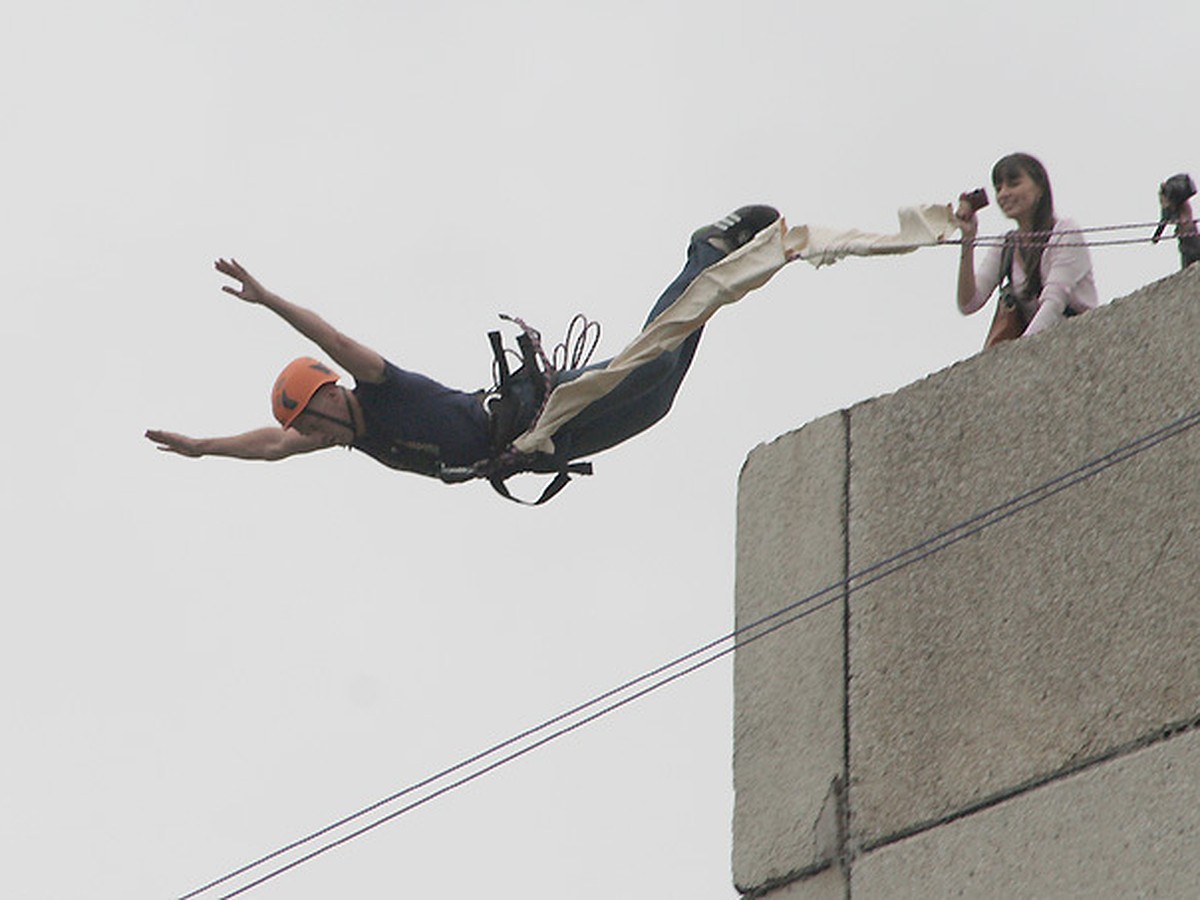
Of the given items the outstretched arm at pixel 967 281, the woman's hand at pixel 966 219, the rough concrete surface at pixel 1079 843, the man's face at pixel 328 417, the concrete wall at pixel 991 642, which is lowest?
the rough concrete surface at pixel 1079 843

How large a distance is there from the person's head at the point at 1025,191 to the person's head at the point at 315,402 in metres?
2.58

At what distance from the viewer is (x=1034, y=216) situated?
25.1ft

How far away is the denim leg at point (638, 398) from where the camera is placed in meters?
8.71

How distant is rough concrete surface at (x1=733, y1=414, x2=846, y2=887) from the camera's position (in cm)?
641

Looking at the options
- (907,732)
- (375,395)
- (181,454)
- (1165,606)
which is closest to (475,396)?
(375,395)

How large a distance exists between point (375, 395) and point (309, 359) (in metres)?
Answer: 0.30

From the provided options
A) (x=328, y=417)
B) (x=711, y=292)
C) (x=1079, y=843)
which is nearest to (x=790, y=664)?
(x=1079, y=843)

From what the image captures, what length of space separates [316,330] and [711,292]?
1.39m

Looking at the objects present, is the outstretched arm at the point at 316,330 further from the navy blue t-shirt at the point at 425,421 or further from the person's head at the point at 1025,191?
the person's head at the point at 1025,191

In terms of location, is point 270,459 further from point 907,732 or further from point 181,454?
point 907,732

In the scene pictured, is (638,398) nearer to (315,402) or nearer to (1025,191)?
(315,402)

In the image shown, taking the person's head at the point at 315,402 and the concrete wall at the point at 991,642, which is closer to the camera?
the concrete wall at the point at 991,642

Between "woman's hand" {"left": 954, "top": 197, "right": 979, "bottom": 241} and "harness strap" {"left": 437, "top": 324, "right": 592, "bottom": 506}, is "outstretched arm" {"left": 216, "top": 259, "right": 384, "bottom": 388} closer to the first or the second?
"harness strap" {"left": 437, "top": 324, "right": 592, "bottom": 506}

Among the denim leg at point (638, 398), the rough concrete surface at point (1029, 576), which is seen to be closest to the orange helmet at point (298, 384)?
the denim leg at point (638, 398)
